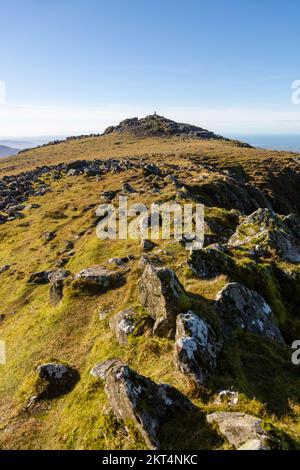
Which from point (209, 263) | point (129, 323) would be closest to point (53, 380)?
point (129, 323)

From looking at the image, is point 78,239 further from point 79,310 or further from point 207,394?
point 207,394

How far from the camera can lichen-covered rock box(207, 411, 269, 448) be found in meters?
11.4

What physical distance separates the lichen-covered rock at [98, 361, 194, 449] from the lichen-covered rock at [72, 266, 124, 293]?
46.7 feet

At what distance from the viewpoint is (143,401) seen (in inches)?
523

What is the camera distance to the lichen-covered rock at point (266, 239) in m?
29.8

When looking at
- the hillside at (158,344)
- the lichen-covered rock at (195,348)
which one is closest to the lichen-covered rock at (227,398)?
the hillside at (158,344)

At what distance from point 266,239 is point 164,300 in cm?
1476

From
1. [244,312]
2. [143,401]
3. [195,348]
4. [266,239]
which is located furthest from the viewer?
[266,239]

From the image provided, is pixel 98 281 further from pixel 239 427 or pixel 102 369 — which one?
pixel 239 427

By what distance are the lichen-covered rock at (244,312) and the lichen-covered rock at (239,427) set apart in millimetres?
6441

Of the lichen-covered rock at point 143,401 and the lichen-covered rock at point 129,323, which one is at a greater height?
the lichen-covered rock at point 143,401

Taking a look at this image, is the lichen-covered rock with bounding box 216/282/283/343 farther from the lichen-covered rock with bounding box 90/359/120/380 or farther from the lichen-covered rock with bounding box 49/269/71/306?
the lichen-covered rock with bounding box 49/269/71/306

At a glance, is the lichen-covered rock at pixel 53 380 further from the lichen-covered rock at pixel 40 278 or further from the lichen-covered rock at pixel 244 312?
the lichen-covered rock at pixel 40 278

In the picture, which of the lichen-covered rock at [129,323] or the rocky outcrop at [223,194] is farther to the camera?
the rocky outcrop at [223,194]
